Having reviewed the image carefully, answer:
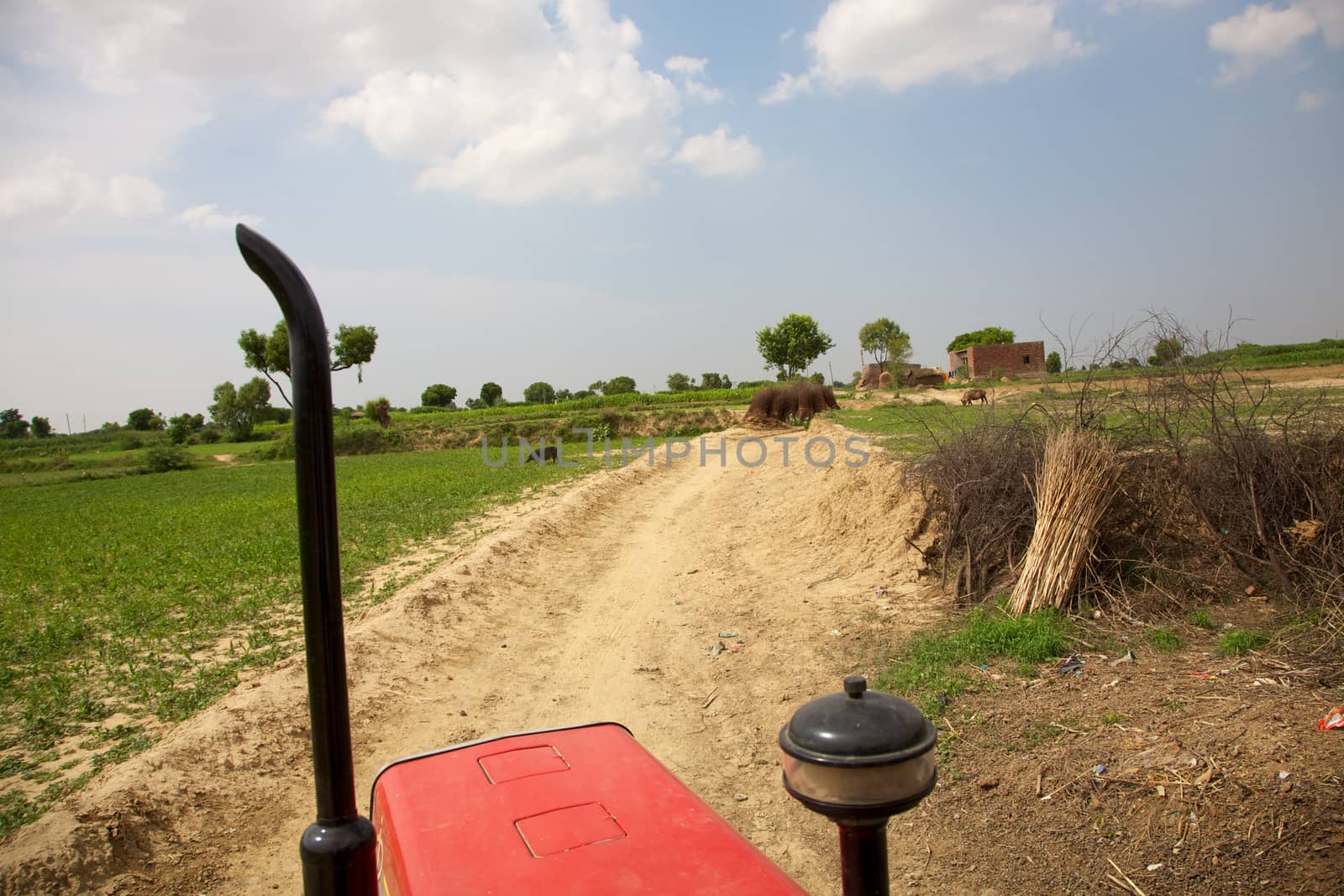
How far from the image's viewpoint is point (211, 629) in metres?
7.80

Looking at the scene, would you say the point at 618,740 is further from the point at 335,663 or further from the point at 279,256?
the point at 279,256

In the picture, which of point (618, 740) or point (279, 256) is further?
point (618, 740)

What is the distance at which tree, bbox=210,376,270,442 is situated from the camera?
65500mm

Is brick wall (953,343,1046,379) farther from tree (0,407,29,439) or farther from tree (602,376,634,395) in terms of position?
tree (0,407,29,439)

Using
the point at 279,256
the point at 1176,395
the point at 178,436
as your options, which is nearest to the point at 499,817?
the point at 279,256

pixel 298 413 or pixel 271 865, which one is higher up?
pixel 298 413

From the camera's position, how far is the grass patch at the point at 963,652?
5762mm

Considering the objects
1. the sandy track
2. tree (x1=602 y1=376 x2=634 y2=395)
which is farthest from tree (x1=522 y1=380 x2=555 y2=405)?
the sandy track

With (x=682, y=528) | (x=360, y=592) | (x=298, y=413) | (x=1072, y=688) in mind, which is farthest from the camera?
(x=682, y=528)

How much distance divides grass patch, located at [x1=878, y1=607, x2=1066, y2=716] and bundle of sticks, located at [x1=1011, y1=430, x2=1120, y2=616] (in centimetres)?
21

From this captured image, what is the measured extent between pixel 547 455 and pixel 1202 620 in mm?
24824

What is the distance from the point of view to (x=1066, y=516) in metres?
6.57

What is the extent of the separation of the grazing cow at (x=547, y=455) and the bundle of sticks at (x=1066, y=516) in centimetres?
2030

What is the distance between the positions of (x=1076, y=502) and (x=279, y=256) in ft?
20.8
